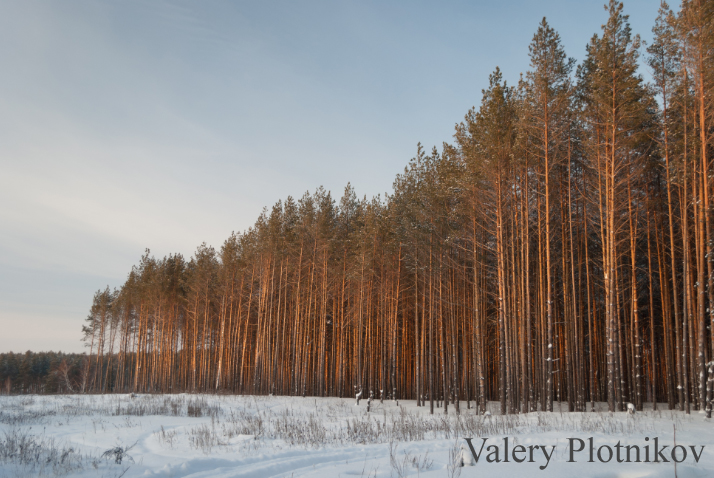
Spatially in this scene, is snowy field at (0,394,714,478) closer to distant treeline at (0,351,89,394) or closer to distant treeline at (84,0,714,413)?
distant treeline at (84,0,714,413)

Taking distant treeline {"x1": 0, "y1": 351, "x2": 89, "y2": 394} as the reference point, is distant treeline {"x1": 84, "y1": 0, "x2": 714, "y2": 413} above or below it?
above

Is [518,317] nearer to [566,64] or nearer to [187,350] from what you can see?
[566,64]

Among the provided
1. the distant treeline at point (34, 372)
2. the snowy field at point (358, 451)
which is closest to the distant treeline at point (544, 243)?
the snowy field at point (358, 451)

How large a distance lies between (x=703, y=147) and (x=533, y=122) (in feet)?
17.6

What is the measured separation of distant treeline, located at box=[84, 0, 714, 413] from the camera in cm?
1470

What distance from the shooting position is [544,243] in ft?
61.6

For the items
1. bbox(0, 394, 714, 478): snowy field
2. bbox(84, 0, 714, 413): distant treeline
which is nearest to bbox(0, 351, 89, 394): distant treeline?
bbox(84, 0, 714, 413): distant treeline

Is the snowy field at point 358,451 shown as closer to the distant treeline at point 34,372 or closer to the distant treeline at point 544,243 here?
the distant treeline at point 544,243

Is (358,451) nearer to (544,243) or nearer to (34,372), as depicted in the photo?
(544,243)

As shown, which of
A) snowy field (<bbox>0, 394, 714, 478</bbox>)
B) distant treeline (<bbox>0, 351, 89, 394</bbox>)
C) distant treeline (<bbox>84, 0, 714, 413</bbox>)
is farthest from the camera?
distant treeline (<bbox>0, 351, 89, 394</bbox>)

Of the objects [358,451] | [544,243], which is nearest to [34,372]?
[544,243]

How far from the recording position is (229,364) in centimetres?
3638

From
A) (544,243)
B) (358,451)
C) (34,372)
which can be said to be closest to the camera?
(358,451)

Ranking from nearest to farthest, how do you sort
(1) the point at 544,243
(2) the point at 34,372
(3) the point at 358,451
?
(3) the point at 358,451 → (1) the point at 544,243 → (2) the point at 34,372
